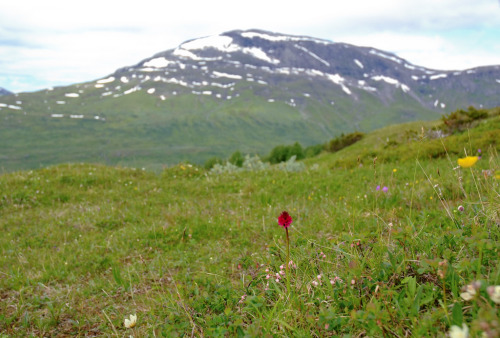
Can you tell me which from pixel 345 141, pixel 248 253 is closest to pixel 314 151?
pixel 345 141

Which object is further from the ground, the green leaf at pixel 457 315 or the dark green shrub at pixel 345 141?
the green leaf at pixel 457 315

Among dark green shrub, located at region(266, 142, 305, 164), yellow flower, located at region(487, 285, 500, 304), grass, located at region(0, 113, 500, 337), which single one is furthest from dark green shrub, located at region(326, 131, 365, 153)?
yellow flower, located at region(487, 285, 500, 304)

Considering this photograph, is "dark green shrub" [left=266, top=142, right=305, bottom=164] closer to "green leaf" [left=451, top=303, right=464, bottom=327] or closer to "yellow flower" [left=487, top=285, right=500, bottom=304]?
"green leaf" [left=451, top=303, right=464, bottom=327]

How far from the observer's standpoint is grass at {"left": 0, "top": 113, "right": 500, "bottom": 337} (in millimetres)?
2736

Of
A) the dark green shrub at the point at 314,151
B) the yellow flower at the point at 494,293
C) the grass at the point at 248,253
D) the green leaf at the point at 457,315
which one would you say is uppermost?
the yellow flower at the point at 494,293

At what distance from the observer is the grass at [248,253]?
274 cm

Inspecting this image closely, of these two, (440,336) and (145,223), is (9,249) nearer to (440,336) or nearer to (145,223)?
(145,223)

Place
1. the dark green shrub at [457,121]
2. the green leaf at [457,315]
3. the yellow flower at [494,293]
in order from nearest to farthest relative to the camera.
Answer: the yellow flower at [494,293]
the green leaf at [457,315]
the dark green shrub at [457,121]

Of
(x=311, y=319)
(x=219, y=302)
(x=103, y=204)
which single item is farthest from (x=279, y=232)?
(x=103, y=204)

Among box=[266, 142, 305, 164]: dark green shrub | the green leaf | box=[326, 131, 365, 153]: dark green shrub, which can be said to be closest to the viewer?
the green leaf

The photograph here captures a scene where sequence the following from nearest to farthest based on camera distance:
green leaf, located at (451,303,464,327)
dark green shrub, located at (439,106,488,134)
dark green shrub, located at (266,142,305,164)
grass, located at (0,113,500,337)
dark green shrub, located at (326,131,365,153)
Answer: green leaf, located at (451,303,464,327) → grass, located at (0,113,500,337) → dark green shrub, located at (439,106,488,134) → dark green shrub, located at (326,131,365,153) → dark green shrub, located at (266,142,305,164)

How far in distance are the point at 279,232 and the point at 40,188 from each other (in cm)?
851

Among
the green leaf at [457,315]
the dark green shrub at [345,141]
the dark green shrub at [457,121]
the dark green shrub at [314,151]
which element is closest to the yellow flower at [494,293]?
the green leaf at [457,315]

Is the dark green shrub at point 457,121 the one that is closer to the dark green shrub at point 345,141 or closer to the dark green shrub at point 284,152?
the dark green shrub at point 345,141
